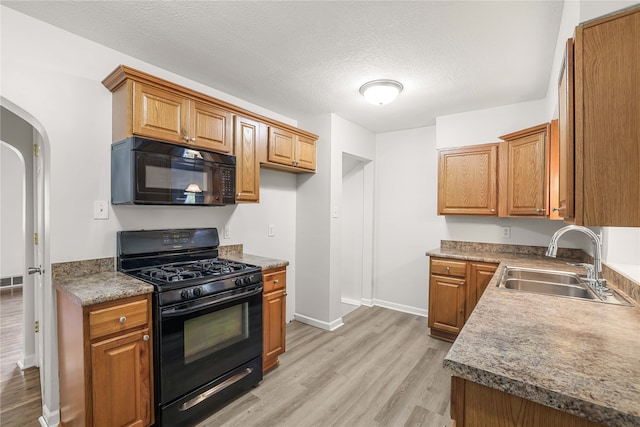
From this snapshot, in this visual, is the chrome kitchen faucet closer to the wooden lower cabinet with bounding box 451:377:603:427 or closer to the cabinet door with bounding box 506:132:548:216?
the cabinet door with bounding box 506:132:548:216

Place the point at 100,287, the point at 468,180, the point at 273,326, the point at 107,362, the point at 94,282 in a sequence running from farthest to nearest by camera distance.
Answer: the point at 468,180 < the point at 273,326 < the point at 94,282 < the point at 100,287 < the point at 107,362

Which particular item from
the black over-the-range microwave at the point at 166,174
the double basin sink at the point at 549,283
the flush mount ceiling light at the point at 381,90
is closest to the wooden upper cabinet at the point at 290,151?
the black over-the-range microwave at the point at 166,174

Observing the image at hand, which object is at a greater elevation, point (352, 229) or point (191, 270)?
point (352, 229)

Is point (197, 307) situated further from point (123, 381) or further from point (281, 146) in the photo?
point (281, 146)

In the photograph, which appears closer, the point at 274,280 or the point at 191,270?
the point at 191,270

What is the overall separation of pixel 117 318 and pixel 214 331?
2.00 feet

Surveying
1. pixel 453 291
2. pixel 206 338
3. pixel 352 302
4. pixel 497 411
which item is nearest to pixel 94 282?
pixel 206 338

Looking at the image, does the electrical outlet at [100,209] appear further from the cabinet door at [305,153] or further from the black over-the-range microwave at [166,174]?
the cabinet door at [305,153]

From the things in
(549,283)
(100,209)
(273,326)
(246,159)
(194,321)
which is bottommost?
(273,326)

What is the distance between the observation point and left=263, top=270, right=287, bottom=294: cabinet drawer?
2.48 meters

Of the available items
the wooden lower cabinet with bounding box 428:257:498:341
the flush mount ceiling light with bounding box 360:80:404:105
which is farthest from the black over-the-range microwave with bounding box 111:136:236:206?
the wooden lower cabinet with bounding box 428:257:498:341

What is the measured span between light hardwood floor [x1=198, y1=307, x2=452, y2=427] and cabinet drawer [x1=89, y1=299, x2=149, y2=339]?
86 cm

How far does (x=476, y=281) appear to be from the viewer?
290cm

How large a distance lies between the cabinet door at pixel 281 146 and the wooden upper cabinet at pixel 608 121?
232cm
